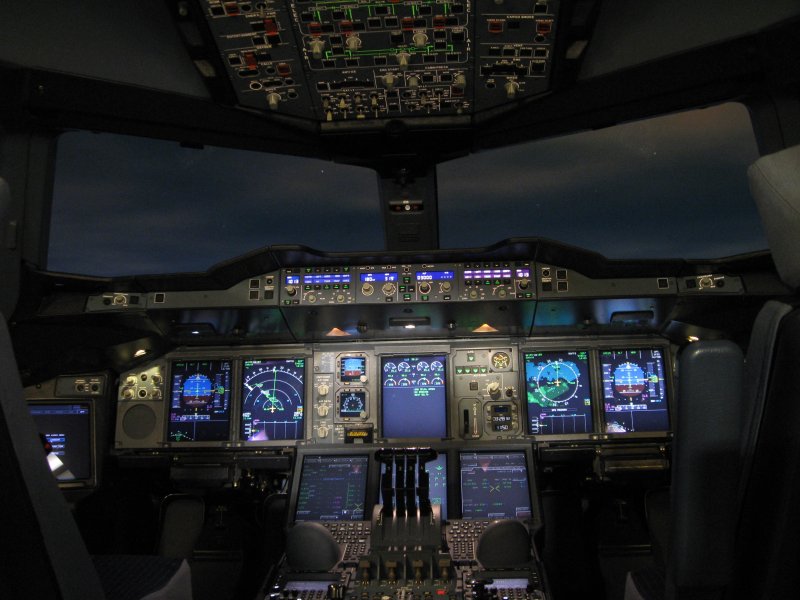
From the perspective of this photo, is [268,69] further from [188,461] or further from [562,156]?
[562,156]

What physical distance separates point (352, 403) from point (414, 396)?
36 centimetres

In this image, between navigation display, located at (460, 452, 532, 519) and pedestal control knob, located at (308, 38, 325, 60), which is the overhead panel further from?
navigation display, located at (460, 452, 532, 519)

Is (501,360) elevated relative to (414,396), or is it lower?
elevated

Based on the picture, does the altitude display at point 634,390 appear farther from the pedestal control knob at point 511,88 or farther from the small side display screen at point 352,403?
the pedestal control knob at point 511,88

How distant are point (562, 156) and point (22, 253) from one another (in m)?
5.14

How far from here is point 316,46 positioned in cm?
265

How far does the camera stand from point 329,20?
8.25 ft

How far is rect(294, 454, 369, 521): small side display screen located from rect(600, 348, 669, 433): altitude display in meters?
1.43

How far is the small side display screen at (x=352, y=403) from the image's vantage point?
3.73 m

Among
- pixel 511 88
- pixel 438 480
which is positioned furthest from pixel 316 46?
pixel 438 480

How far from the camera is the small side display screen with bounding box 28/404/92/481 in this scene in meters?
3.63

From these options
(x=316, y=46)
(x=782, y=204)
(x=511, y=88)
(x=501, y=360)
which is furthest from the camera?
Answer: (x=501, y=360)

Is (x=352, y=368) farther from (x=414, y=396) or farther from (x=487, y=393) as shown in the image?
(x=487, y=393)

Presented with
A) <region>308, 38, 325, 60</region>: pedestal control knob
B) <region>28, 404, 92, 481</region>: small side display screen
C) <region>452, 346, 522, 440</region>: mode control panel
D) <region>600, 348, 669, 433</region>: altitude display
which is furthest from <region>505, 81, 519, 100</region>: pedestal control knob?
<region>28, 404, 92, 481</region>: small side display screen
